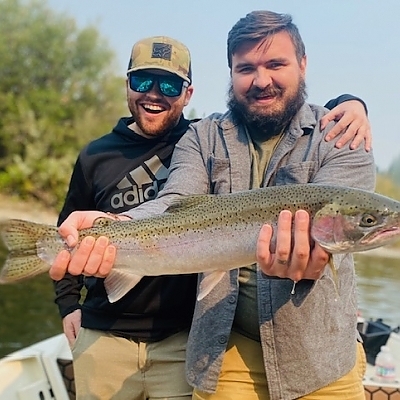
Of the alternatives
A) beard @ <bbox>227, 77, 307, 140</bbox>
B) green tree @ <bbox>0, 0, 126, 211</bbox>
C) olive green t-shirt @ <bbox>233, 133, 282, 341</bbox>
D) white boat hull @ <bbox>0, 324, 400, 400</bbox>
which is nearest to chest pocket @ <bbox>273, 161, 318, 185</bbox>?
olive green t-shirt @ <bbox>233, 133, 282, 341</bbox>

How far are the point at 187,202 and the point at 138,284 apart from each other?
34.1 inches

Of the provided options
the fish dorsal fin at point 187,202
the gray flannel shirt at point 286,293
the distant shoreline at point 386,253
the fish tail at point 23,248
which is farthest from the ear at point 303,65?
the distant shoreline at point 386,253

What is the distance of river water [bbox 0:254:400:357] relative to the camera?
10.9 m

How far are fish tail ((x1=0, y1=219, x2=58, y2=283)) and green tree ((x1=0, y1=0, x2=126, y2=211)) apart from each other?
30635 millimetres

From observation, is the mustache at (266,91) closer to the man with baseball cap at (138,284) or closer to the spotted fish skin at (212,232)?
the spotted fish skin at (212,232)

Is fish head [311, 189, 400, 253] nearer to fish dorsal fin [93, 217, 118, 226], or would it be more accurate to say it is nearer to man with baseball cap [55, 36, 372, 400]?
fish dorsal fin [93, 217, 118, 226]

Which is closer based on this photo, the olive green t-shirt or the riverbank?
the olive green t-shirt

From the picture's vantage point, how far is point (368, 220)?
102 inches

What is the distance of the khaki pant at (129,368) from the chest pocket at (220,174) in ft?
Answer: 3.33

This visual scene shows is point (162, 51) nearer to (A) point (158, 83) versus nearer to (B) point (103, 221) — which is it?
(A) point (158, 83)

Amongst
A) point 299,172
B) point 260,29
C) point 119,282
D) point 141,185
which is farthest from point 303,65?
point 119,282

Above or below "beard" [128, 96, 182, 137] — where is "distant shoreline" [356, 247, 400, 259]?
below

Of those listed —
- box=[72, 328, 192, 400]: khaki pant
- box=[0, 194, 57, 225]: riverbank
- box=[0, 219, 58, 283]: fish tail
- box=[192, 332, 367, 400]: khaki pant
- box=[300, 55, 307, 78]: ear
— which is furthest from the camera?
box=[0, 194, 57, 225]: riverbank

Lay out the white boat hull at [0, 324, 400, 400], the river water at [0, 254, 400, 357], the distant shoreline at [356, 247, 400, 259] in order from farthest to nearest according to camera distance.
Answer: the distant shoreline at [356, 247, 400, 259], the river water at [0, 254, 400, 357], the white boat hull at [0, 324, 400, 400]
